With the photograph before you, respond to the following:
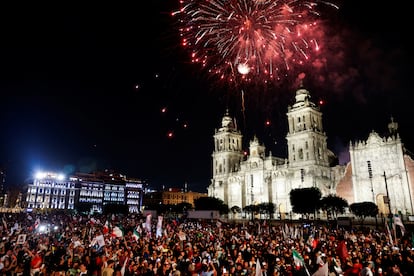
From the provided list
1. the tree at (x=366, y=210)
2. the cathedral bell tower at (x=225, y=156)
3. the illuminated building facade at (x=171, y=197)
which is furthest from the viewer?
the illuminated building facade at (x=171, y=197)

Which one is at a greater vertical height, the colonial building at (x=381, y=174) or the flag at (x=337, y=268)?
the colonial building at (x=381, y=174)

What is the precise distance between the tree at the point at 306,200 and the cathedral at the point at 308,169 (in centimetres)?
433

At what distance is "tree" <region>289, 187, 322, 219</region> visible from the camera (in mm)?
50281

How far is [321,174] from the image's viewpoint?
62.2 meters

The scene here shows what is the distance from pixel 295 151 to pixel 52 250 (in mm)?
57978

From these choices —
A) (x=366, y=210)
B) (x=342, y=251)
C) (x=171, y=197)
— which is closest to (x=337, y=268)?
(x=342, y=251)

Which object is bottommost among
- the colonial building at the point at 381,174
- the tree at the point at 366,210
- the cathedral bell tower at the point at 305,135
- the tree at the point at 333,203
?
the tree at the point at 366,210

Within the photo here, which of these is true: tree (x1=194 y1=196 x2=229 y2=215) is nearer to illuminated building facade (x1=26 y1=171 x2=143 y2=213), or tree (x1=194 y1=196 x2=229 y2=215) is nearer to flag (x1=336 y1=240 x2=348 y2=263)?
flag (x1=336 y1=240 x2=348 y2=263)

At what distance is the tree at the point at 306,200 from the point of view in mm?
50281

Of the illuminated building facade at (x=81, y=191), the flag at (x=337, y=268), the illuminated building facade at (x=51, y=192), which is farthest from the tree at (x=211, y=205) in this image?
the illuminated building facade at (x=51, y=192)

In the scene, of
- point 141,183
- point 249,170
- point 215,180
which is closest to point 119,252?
point 249,170

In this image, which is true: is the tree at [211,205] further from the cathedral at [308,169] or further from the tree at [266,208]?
the tree at [266,208]

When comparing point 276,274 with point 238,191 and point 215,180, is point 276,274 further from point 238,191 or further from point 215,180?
point 215,180

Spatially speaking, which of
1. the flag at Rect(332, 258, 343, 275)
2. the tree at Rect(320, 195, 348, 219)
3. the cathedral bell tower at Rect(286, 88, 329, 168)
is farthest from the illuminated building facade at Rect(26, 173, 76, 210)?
the flag at Rect(332, 258, 343, 275)
